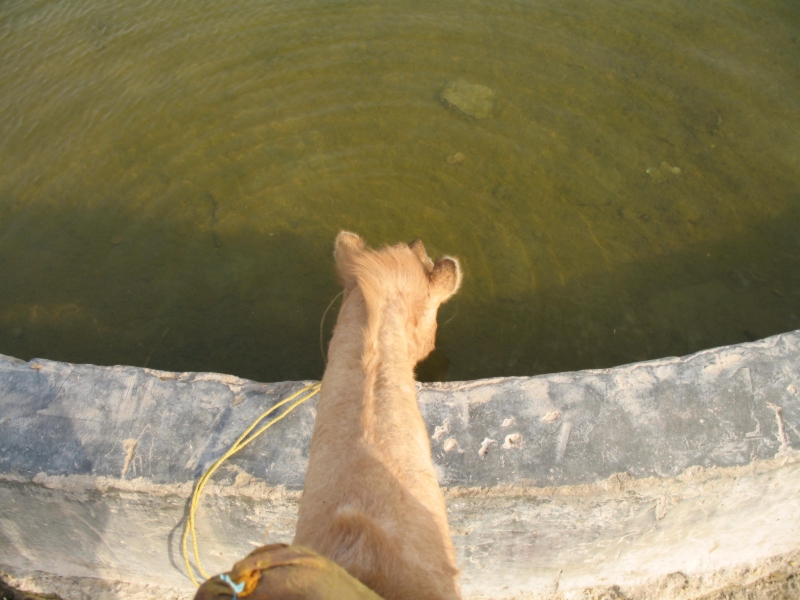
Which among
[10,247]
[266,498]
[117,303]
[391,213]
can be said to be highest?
[391,213]

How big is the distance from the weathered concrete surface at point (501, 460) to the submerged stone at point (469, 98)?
334 cm

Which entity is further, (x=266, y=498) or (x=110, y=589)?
(x=110, y=589)

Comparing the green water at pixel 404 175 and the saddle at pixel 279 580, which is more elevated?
the green water at pixel 404 175

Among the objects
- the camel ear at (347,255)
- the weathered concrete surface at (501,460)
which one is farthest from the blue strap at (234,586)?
the camel ear at (347,255)

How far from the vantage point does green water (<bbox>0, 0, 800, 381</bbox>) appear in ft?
13.5

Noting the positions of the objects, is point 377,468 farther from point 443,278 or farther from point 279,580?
point 443,278

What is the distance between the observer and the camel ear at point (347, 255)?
Answer: 2543mm

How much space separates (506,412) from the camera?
2482 millimetres

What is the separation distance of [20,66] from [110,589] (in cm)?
529

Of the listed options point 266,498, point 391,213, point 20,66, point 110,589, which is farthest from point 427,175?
point 20,66

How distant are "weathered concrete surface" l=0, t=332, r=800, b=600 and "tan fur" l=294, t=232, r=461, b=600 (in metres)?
0.60

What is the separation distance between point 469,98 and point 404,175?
1113 millimetres

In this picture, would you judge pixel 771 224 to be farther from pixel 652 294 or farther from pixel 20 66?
pixel 20 66

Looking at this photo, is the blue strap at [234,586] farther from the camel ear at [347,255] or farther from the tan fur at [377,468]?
the camel ear at [347,255]
